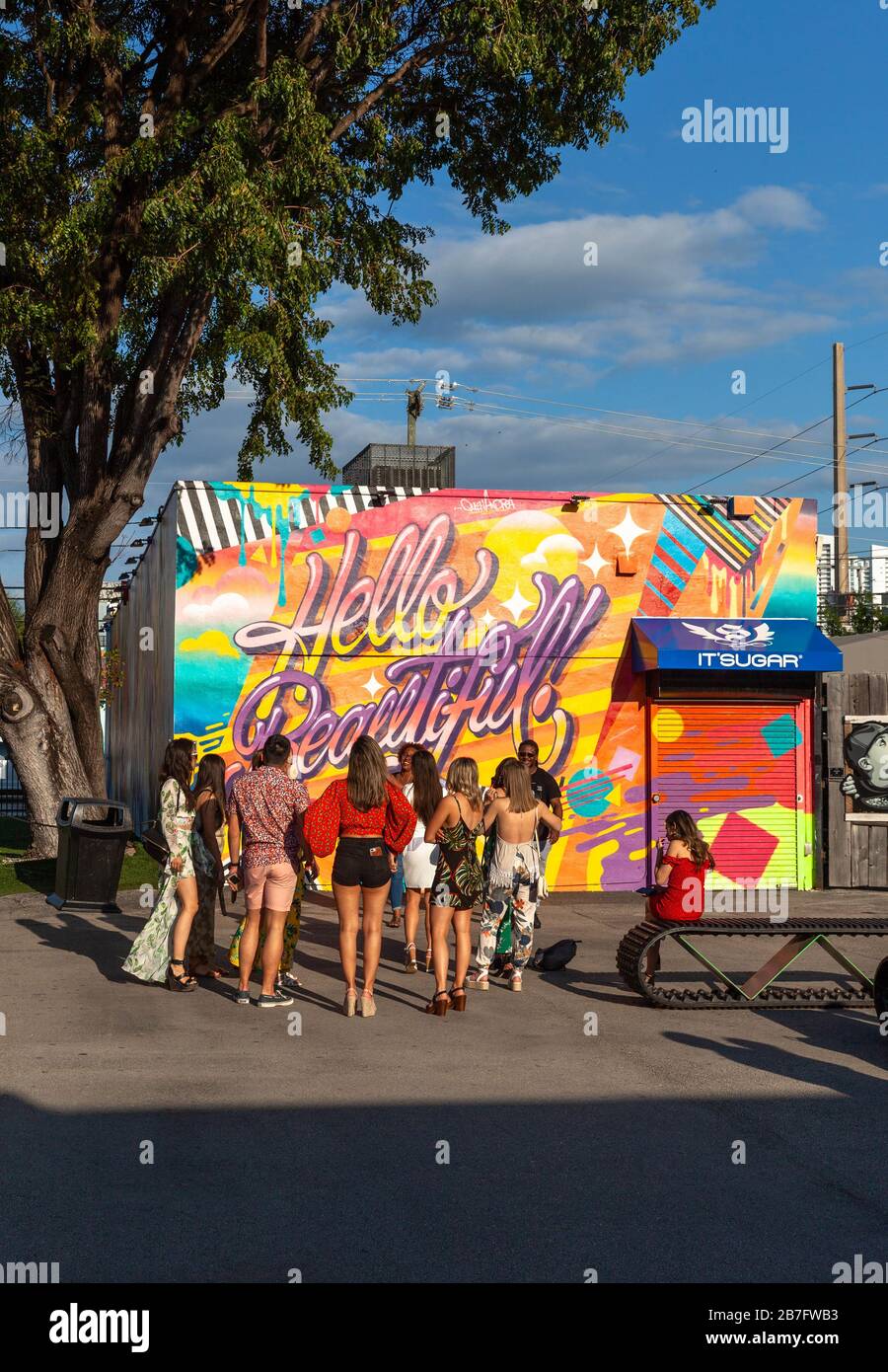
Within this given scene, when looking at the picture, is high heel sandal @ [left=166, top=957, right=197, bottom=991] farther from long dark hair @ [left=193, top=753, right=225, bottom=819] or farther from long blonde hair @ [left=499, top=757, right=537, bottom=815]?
long blonde hair @ [left=499, top=757, right=537, bottom=815]

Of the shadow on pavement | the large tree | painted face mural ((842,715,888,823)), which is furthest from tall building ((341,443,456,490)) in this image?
the shadow on pavement

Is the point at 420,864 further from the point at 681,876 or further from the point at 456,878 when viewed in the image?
the point at 681,876

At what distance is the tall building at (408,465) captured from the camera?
69.7 feet

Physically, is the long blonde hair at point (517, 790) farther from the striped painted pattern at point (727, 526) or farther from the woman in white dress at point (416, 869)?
the striped painted pattern at point (727, 526)

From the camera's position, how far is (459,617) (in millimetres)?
17219

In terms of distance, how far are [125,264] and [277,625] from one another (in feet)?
16.5

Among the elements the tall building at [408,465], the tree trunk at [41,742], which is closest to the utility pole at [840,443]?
the tall building at [408,465]

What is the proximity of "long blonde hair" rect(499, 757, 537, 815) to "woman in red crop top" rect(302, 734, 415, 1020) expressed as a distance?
3.78ft

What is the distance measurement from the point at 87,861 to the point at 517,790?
534 centimetres

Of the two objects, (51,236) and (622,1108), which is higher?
(51,236)

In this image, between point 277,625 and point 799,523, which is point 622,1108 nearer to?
point 277,625

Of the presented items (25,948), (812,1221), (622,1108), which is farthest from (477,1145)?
(25,948)

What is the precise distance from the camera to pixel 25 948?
40.4 ft

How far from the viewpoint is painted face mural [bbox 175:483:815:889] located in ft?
54.4
